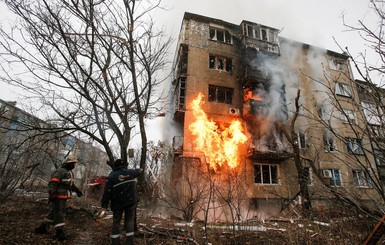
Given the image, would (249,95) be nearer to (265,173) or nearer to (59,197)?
(265,173)

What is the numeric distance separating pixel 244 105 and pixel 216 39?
23.0 ft

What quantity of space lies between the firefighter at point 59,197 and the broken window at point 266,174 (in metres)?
14.0

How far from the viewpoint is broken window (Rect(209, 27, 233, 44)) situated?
20755 mm

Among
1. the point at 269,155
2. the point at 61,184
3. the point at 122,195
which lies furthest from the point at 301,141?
the point at 61,184

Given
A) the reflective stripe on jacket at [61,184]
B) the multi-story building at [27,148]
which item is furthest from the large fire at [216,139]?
the reflective stripe on jacket at [61,184]

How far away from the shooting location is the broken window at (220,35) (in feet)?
68.1

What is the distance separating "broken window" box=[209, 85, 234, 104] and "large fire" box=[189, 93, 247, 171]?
1.38 meters

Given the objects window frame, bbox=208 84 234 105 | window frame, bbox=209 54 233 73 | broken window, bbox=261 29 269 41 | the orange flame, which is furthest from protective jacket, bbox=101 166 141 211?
broken window, bbox=261 29 269 41

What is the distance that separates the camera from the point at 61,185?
613 centimetres

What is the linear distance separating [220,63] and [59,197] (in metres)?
16.9

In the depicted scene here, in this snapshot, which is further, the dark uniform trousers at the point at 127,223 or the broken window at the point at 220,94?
the broken window at the point at 220,94

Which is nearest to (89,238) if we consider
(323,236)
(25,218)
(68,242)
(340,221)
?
(68,242)

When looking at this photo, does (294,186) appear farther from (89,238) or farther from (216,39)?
(89,238)

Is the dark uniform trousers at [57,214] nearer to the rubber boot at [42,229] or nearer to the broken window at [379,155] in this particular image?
the rubber boot at [42,229]
